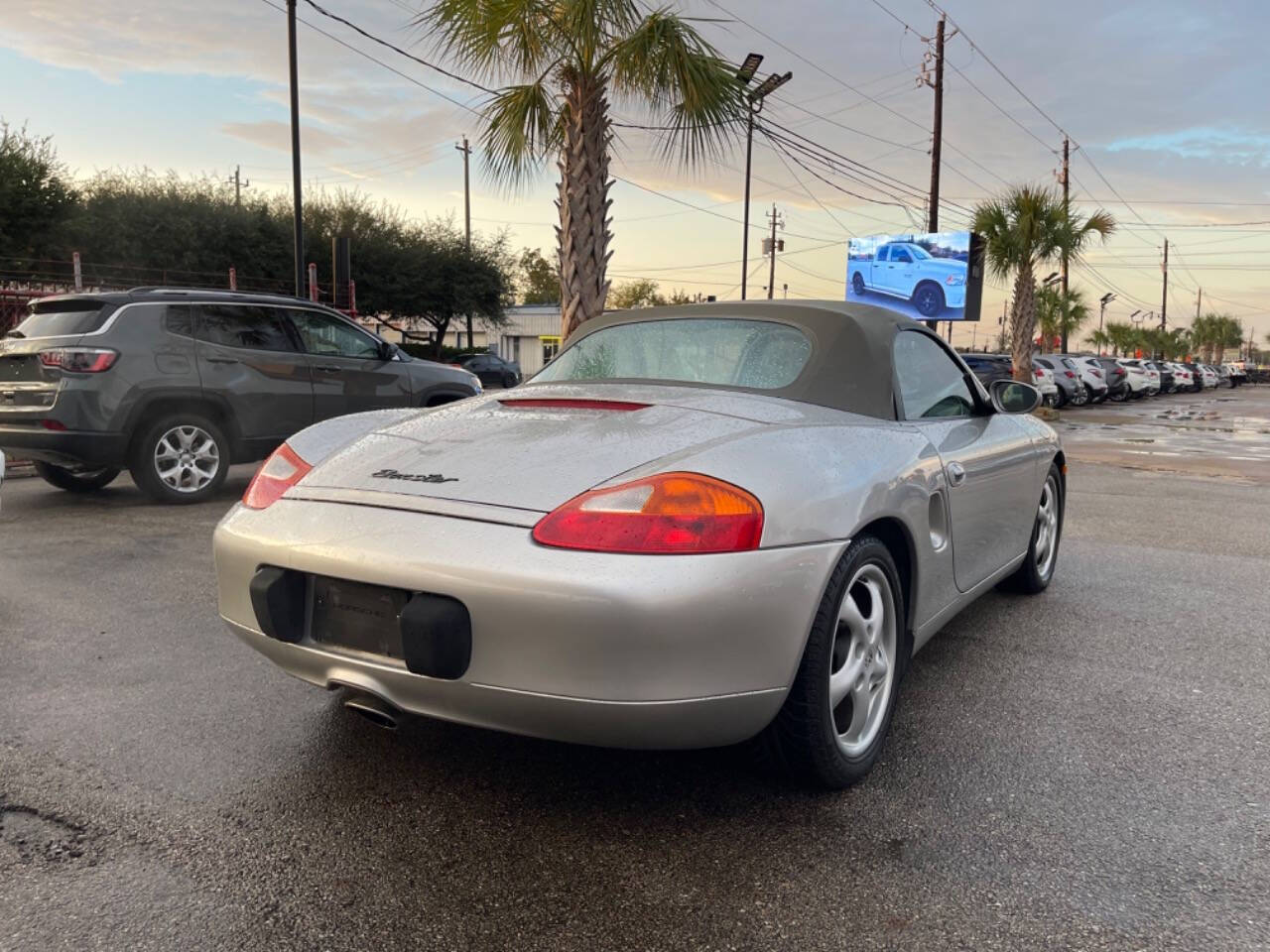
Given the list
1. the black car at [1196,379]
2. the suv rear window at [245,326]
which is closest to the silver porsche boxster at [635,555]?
the suv rear window at [245,326]

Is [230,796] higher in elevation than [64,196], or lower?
lower

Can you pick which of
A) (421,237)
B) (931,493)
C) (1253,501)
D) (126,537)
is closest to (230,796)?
(931,493)

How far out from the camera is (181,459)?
23.5ft

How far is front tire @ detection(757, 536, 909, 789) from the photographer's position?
2.35 metres

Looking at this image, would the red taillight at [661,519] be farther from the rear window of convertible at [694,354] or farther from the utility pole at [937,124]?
the utility pole at [937,124]

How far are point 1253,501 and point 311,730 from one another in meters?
8.76

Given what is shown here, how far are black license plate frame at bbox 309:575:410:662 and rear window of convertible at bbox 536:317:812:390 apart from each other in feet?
4.48

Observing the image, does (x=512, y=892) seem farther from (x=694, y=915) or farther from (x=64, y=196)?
(x=64, y=196)

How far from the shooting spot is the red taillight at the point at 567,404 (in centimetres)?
284

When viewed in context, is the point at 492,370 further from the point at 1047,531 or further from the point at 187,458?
the point at 1047,531

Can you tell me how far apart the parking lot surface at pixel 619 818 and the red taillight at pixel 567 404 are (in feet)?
3.43

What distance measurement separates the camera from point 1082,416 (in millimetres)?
24531

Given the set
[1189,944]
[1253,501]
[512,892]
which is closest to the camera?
[1189,944]

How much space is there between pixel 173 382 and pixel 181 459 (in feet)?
1.96
